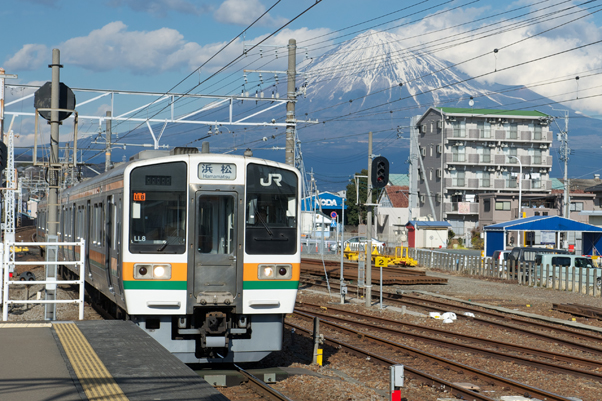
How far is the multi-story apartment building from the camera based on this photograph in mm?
61062

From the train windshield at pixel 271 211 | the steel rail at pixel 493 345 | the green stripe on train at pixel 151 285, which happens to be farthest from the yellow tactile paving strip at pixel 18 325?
the steel rail at pixel 493 345

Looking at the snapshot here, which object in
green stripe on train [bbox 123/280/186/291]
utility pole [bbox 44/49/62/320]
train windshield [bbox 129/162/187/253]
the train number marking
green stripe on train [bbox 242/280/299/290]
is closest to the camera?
green stripe on train [bbox 123/280/186/291]

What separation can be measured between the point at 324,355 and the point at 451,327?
14.9 feet

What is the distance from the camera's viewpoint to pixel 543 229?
101 ft

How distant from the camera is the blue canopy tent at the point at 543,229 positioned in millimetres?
30844

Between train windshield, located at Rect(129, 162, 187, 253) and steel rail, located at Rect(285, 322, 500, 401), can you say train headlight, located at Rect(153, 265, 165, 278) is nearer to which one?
train windshield, located at Rect(129, 162, 187, 253)

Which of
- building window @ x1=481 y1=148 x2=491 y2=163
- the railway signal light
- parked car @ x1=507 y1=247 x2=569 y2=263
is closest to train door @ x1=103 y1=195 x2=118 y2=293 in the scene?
the railway signal light

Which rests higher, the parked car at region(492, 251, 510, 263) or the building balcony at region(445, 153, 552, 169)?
the building balcony at region(445, 153, 552, 169)

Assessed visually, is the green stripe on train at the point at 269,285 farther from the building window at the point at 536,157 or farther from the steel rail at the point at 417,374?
the building window at the point at 536,157

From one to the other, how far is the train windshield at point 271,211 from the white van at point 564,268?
56.9 feet

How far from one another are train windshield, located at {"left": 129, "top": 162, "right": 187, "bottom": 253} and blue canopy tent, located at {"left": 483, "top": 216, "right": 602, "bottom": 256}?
24.8m

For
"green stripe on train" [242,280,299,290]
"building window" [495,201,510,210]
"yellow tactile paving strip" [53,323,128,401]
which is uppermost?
"building window" [495,201,510,210]

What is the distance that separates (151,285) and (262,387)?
1.92 m

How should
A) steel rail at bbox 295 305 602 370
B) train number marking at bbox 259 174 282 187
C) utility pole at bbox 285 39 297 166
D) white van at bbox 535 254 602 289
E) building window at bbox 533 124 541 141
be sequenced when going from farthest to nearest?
building window at bbox 533 124 541 141 → white van at bbox 535 254 602 289 → utility pole at bbox 285 39 297 166 → steel rail at bbox 295 305 602 370 → train number marking at bbox 259 174 282 187
